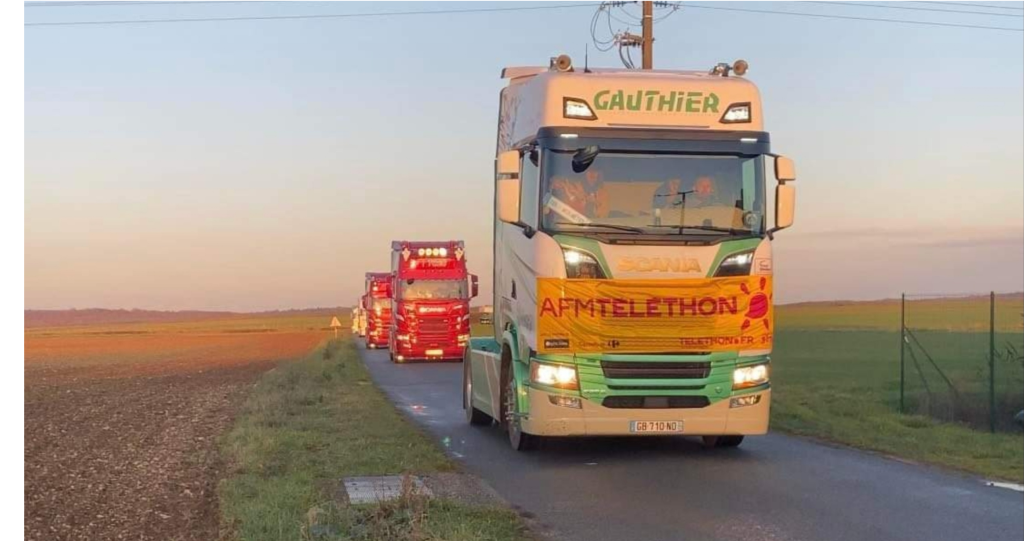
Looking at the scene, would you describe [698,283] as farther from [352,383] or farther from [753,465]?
[352,383]

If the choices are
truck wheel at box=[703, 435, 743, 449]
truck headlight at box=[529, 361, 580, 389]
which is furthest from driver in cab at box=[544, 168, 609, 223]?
truck wheel at box=[703, 435, 743, 449]

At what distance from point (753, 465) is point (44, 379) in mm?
27809

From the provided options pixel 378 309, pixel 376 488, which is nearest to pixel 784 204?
pixel 376 488

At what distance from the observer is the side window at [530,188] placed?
11609mm

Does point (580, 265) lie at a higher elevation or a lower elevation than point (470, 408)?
higher

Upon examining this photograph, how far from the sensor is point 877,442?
14.1 meters

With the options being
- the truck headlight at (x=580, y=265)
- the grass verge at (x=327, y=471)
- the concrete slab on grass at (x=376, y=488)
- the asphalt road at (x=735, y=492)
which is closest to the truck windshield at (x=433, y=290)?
the grass verge at (x=327, y=471)

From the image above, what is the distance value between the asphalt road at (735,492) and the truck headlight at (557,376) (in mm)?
949

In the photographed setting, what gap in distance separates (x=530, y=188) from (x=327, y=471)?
12.2ft

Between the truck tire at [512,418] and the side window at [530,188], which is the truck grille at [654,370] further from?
the side window at [530,188]

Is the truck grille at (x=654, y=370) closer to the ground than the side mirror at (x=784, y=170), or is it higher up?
closer to the ground

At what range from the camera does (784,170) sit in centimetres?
1167

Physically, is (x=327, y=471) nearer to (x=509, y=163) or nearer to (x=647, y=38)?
(x=509, y=163)
